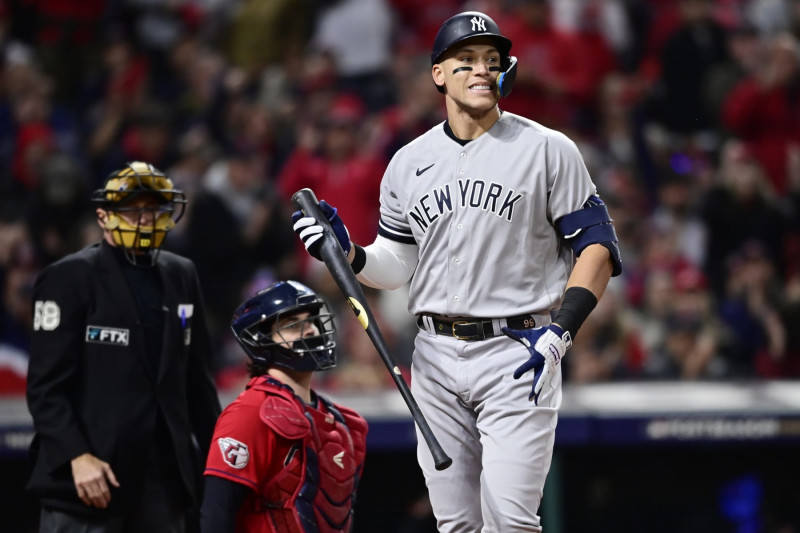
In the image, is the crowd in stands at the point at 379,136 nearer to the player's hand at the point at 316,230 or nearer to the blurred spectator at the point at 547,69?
the blurred spectator at the point at 547,69

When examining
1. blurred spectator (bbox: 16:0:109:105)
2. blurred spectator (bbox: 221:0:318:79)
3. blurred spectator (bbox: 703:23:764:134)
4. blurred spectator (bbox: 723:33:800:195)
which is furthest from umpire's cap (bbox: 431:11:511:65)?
blurred spectator (bbox: 16:0:109:105)

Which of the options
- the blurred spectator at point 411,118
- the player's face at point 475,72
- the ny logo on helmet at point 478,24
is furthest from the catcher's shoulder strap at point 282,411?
the blurred spectator at point 411,118

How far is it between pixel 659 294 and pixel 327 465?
3927mm

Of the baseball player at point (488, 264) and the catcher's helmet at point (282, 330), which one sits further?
the catcher's helmet at point (282, 330)

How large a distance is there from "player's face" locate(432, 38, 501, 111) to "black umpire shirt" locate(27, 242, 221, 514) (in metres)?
1.24

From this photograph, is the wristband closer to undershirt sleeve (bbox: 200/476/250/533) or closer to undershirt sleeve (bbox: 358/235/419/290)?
undershirt sleeve (bbox: 358/235/419/290)

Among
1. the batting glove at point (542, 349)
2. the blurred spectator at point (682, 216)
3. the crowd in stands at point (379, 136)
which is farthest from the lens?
the blurred spectator at point (682, 216)

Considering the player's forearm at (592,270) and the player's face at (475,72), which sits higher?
the player's face at (475,72)

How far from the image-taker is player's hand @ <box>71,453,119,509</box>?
379 centimetres

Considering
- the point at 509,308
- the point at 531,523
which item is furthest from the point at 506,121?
the point at 531,523

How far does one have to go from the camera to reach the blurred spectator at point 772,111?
26.1 feet

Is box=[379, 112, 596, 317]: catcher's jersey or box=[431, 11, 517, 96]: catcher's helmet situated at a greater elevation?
box=[431, 11, 517, 96]: catcher's helmet

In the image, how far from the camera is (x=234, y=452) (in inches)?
134

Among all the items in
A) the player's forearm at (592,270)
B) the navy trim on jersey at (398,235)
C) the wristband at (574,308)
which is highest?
the navy trim on jersey at (398,235)
